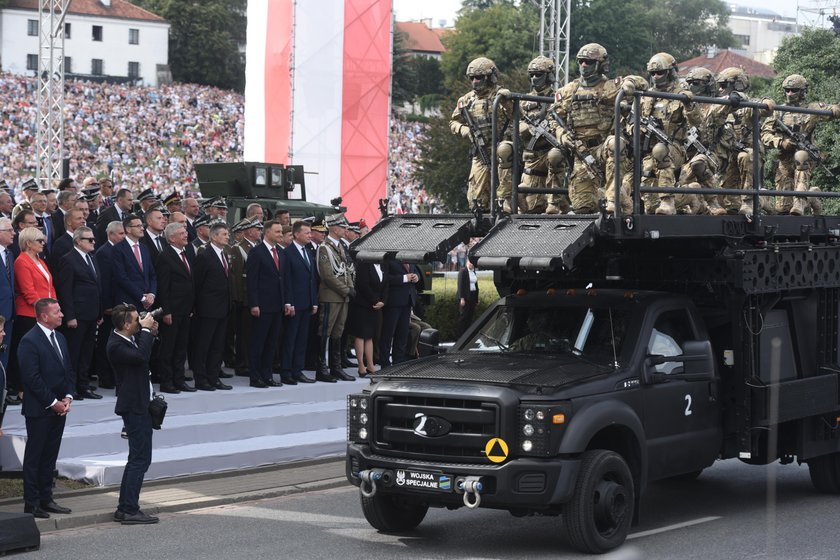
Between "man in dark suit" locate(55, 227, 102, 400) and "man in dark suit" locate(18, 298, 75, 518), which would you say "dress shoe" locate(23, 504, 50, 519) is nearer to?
"man in dark suit" locate(18, 298, 75, 518)

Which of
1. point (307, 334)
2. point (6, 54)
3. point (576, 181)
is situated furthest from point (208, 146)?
point (576, 181)

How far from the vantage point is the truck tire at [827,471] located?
12.7 meters

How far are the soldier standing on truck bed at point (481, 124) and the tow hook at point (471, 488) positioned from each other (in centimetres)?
419

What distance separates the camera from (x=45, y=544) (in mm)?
10352

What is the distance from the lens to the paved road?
1005 centimetres

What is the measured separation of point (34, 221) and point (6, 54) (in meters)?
94.9

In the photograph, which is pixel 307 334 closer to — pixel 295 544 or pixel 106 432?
pixel 106 432

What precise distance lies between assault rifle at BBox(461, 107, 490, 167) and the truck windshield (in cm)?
241

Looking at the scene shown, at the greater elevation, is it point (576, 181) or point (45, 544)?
point (576, 181)

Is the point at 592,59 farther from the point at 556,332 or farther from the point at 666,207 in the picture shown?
the point at 556,332

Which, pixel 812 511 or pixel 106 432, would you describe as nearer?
pixel 812 511

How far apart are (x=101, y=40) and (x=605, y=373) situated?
102813mm

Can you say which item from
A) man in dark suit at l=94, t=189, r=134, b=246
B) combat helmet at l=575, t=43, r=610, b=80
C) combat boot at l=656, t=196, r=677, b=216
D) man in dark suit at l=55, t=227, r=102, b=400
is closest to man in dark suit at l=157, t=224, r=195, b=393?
man in dark suit at l=55, t=227, r=102, b=400

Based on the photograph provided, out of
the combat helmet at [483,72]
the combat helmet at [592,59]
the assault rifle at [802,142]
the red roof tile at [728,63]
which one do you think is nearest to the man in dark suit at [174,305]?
the combat helmet at [483,72]
